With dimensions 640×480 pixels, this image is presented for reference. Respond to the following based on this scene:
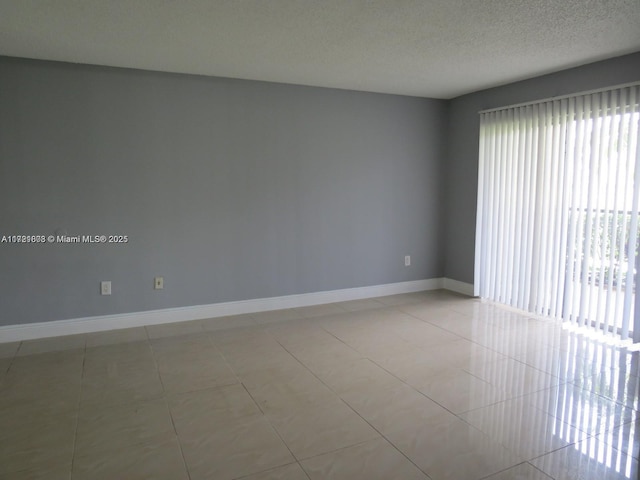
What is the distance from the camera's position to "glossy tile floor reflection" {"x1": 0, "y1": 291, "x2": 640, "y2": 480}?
2.08m

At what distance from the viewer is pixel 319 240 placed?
482cm

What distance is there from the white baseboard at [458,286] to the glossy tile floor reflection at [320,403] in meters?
1.11

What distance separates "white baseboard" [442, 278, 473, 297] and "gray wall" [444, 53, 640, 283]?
0.05m

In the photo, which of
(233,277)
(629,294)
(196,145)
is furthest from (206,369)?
(629,294)

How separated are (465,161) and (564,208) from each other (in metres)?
1.46

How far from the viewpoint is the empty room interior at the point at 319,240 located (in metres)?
2.36

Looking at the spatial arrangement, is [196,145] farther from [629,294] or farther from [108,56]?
[629,294]

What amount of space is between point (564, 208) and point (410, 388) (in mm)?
2426

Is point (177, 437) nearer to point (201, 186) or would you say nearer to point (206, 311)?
point (206, 311)

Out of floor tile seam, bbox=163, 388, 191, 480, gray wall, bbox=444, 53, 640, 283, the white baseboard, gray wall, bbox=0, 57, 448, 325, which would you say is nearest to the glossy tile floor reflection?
floor tile seam, bbox=163, 388, 191, 480

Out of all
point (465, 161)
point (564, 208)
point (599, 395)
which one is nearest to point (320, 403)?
point (599, 395)

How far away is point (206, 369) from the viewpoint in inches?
124

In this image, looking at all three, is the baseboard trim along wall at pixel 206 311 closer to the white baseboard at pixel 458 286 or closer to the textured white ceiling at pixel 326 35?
the white baseboard at pixel 458 286

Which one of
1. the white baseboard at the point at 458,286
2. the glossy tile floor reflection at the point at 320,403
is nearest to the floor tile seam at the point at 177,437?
the glossy tile floor reflection at the point at 320,403
